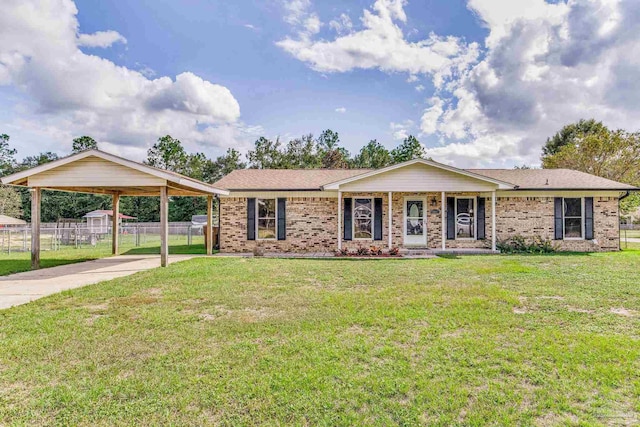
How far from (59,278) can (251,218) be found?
689 cm

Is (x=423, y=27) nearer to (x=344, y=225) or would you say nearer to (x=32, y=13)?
(x=344, y=225)

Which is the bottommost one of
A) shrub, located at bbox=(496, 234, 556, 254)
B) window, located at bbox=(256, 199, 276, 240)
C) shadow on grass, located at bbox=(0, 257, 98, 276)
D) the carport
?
shadow on grass, located at bbox=(0, 257, 98, 276)

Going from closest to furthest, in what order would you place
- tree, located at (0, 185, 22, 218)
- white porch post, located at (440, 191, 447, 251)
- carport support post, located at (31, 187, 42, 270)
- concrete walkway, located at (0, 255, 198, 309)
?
concrete walkway, located at (0, 255, 198, 309) → carport support post, located at (31, 187, 42, 270) → white porch post, located at (440, 191, 447, 251) → tree, located at (0, 185, 22, 218)

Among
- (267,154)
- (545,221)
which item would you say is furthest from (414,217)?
(267,154)

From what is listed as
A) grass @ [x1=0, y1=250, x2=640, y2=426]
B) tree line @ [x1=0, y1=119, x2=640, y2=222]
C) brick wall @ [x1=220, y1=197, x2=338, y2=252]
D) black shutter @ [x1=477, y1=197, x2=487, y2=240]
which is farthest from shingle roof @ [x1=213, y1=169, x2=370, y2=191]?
tree line @ [x1=0, y1=119, x2=640, y2=222]

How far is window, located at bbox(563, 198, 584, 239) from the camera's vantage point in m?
14.1

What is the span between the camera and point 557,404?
2695mm

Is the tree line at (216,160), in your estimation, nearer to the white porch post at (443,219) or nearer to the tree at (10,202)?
the tree at (10,202)

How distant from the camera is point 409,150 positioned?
37.5m

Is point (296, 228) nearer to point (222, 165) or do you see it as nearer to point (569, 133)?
point (222, 165)

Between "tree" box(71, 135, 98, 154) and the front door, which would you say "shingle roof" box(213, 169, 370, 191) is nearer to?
the front door

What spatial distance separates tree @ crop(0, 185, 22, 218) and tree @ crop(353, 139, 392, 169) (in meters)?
35.5

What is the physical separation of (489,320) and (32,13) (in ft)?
48.5

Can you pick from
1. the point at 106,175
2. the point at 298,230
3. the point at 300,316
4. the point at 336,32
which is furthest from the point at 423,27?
the point at 300,316
